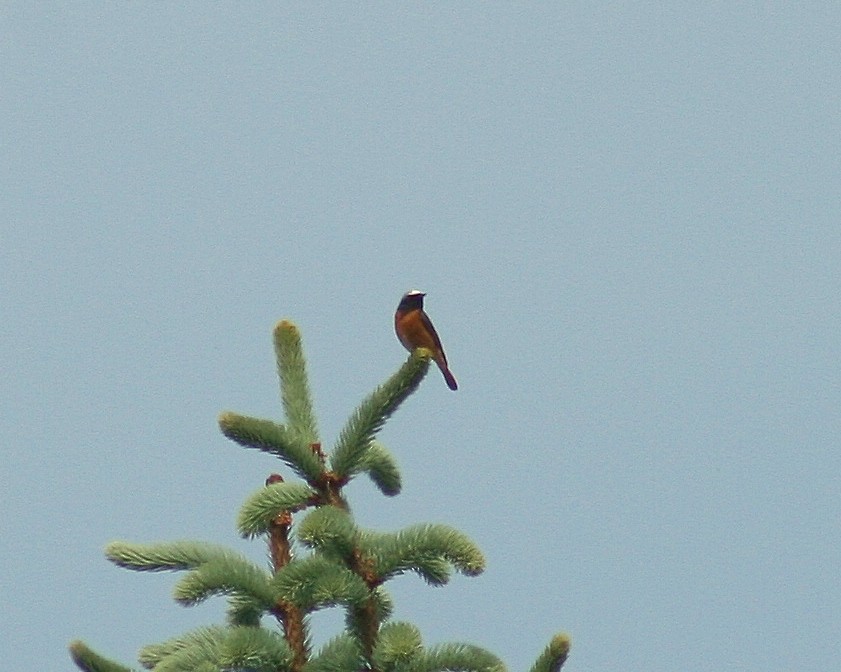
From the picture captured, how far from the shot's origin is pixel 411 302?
9.38 m

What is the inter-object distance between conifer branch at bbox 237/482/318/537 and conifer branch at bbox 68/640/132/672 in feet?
2.11

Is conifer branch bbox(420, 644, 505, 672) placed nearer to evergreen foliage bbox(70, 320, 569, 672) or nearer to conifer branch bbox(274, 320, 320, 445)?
evergreen foliage bbox(70, 320, 569, 672)

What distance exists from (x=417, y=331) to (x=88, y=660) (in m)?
5.26

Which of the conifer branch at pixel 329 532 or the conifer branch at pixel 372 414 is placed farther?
the conifer branch at pixel 372 414

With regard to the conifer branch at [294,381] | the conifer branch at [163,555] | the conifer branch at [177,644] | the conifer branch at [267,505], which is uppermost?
the conifer branch at [294,381]

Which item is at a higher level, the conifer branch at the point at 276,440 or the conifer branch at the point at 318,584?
the conifer branch at the point at 276,440

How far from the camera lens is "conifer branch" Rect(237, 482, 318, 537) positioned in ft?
13.8

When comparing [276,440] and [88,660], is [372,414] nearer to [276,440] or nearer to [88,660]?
[276,440]


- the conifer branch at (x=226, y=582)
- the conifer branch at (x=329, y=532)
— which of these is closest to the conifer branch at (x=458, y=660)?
the conifer branch at (x=329, y=532)

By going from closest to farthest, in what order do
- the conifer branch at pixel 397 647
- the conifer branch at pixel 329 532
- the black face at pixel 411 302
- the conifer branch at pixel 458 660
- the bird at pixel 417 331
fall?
the conifer branch at pixel 397 647 → the conifer branch at pixel 458 660 → the conifer branch at pixel 329 532 → the bird at pixel 417 331 → the black face at pixel 411 302

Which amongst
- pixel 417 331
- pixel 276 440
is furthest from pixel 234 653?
pixel 417 331

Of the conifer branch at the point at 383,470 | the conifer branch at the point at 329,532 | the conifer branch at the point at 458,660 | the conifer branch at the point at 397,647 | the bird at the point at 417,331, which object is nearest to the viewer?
the conifer branch at the point at 397,647

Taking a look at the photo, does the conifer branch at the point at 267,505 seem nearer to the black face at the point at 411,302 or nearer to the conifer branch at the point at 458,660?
the conifer branch at the point at 458,660

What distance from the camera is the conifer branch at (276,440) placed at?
4.41 meters
